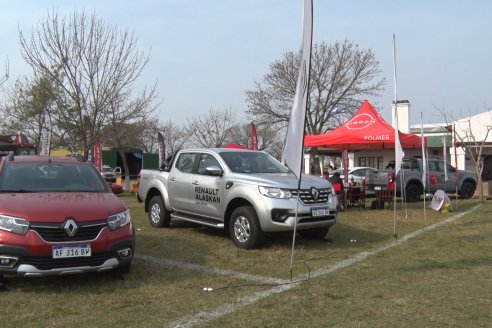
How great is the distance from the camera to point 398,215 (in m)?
14.0

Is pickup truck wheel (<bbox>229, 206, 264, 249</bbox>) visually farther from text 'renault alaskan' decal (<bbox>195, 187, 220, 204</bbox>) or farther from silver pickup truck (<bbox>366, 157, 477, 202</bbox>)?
silver pickup truck (<bbox>366, 157, 477, 202</bbox>)

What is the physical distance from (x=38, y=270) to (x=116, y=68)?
14274 millimetres

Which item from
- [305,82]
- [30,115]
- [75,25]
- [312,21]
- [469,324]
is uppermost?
[75,25]

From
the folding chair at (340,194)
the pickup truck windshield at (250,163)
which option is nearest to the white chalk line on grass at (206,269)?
the pickup truck windshield at (250,163)

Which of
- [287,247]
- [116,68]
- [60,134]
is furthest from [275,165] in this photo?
[60,134]

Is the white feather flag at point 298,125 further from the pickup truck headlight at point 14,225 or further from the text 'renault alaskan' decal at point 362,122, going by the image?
the text 'renault alaskan' decal at point 362,122

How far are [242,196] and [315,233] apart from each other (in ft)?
6.30

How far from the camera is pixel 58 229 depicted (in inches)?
219

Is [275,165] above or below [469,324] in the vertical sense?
above

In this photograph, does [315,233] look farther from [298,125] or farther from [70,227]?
[70,227]

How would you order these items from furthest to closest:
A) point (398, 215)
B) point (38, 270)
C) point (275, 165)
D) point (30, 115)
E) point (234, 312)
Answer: point (30, 115) → point (398, 215) → point (275, 165) → point (38, 270) → point (234, 312)

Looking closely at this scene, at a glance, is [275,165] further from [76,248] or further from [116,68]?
[116,68]

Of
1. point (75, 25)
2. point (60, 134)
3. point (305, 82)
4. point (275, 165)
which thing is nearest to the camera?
point (305, 82)

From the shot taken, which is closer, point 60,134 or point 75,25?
point 75,25
